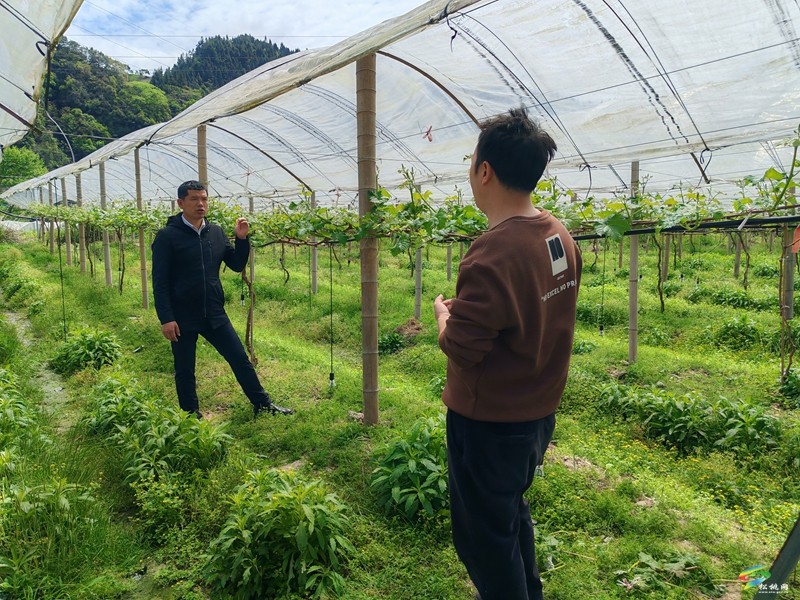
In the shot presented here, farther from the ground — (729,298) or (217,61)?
(217,61)

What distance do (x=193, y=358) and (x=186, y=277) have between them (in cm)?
74

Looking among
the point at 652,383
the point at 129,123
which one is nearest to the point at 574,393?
the point at 652,383

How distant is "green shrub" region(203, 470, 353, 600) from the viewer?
2672 millimetres

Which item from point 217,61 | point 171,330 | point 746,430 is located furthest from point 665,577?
point 217,61

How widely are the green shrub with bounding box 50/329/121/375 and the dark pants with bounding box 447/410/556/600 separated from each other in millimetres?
5844

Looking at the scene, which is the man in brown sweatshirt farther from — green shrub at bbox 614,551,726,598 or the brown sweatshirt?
green shrub at bbox 614,551,726,598

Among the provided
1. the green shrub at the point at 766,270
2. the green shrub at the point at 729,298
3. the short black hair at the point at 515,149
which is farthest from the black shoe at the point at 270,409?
the green shrub at the point at 766,270

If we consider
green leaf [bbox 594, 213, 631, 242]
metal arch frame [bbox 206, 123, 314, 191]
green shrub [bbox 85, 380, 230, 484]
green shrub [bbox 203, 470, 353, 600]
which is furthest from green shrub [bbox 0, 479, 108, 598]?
metal arch frame [bbox 206, 123, 314, 191]

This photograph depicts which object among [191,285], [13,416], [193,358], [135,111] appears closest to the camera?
[13,416]

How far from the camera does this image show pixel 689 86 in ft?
13.1

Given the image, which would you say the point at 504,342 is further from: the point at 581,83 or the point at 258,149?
the point at 258,149

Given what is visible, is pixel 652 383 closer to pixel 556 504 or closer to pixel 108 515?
pixel 556 504

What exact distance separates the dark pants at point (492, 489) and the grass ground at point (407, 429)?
0.84 meters

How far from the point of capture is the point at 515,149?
5.80ft
